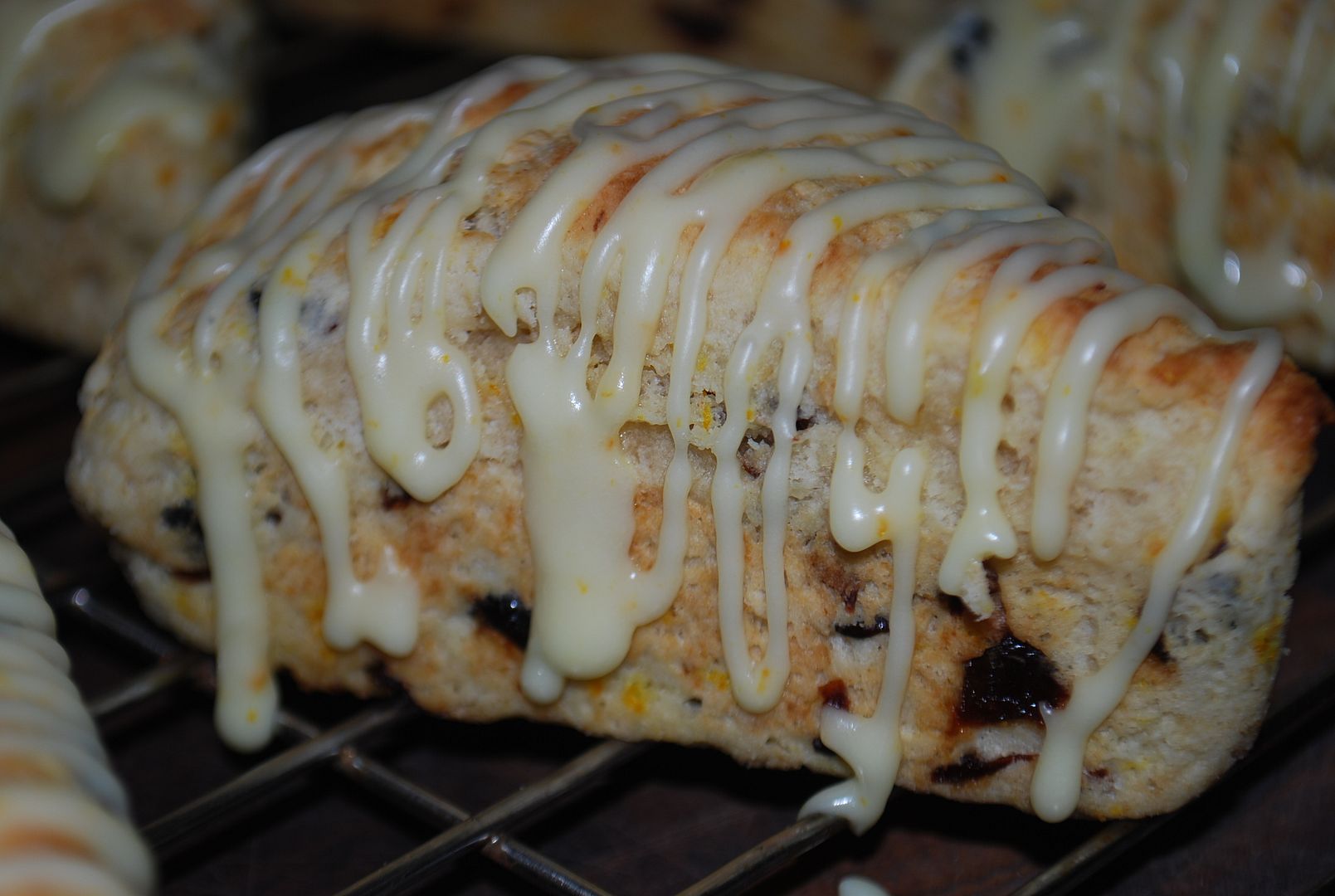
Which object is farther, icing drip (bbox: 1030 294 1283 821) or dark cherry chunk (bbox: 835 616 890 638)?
dark cherry chunk (bbox: 835 616 890 638)

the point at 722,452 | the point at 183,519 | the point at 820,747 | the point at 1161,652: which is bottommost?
the point at 820,747

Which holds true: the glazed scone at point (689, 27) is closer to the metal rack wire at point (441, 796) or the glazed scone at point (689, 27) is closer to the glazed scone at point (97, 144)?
the glazed scone at point (97, 144)

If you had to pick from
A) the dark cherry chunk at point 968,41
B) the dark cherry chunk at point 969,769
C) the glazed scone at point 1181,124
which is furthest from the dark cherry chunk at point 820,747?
the dark cherry chunk at point 968,41

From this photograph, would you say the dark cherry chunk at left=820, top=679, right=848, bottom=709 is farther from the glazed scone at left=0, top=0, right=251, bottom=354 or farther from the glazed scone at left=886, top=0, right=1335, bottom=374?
the glazed scone at left=0, top=0, right=251, bottom=354

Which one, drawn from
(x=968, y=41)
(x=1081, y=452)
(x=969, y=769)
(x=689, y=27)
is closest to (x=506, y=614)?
(x=969, y=769)

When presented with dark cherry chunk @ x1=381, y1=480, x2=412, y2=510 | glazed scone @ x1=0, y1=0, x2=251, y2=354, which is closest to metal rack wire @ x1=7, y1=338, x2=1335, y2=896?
dark cherry chunk @ x1=381, y1=480, x2=412, y2=510

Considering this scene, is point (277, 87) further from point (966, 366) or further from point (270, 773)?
point (966, 366)

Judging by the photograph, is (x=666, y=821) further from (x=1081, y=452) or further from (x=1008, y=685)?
(x=1081, y=452)
